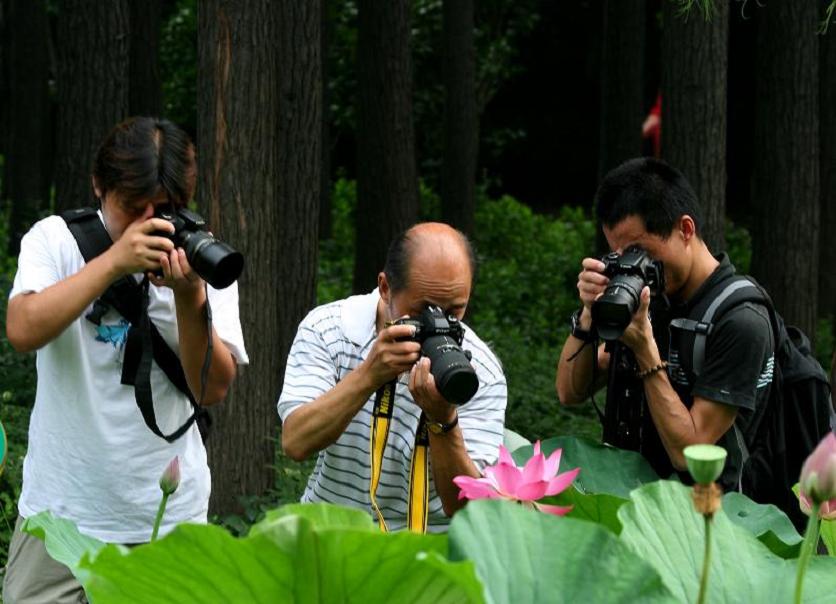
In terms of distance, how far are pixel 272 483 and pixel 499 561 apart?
553 centimetres

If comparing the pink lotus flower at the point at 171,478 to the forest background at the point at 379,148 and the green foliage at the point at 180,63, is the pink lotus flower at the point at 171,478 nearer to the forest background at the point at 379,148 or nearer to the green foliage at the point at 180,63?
the forest background at the point at 379,148

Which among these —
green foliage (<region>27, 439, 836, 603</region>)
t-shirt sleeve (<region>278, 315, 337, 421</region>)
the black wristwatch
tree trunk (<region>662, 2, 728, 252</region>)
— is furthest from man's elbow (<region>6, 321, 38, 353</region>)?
tree trunk (<region>662, 2, 728, 252</region>)

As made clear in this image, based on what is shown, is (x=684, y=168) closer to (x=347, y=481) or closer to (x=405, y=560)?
(x=347, y=481)

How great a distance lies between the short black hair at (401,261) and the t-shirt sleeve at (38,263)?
827mm

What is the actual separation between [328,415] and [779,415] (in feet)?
4.02

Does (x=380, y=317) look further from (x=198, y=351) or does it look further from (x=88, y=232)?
(x=88, y=232)

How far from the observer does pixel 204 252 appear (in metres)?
3.24

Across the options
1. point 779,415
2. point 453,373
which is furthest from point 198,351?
point 779,415

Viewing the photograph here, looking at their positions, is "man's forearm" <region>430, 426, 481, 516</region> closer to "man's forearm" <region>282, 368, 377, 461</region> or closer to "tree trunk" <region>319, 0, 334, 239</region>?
"man's forearm" <region>282, 368, 377, 461</region>

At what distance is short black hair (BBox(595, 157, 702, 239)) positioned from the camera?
3635 millimetres

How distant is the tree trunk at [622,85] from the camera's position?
1327cm

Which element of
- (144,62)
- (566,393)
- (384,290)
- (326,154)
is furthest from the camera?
(326,154)

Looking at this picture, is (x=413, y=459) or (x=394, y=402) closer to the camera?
(x=413, y=459)

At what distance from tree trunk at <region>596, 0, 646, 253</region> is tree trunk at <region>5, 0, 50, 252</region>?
6.14 meters
